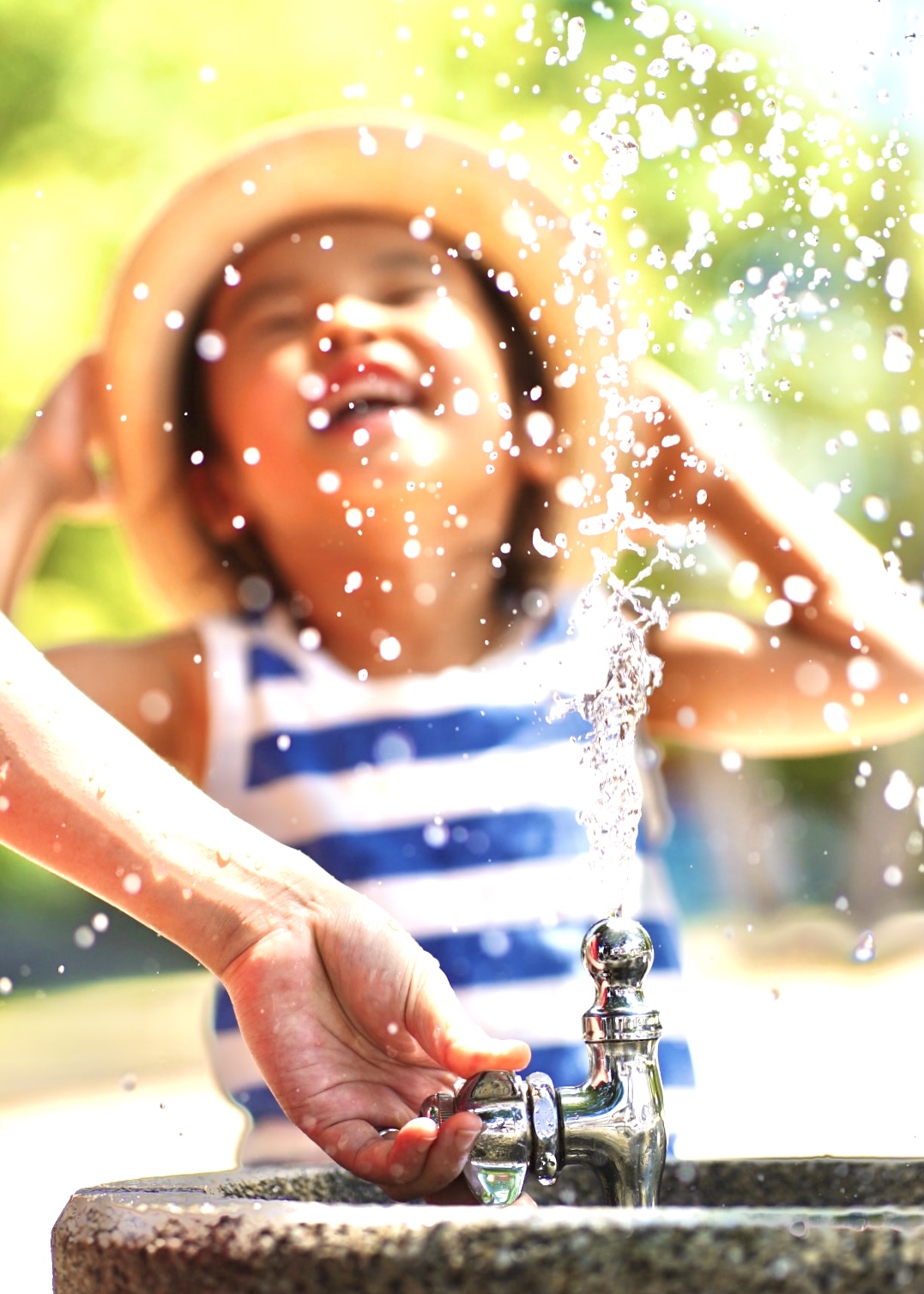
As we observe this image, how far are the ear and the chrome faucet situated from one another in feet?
3.06

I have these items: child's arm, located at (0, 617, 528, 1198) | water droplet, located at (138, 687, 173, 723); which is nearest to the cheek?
water droplet, located at (138, 687, 173, 723)

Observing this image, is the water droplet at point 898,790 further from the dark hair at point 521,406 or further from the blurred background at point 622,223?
the dark hair at point 521,406

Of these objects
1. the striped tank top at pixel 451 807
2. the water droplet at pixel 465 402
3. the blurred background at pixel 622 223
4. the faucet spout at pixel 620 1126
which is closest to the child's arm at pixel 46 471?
the striped tank top at pixel 451 807

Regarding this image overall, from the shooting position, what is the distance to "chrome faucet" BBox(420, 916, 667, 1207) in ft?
1.73

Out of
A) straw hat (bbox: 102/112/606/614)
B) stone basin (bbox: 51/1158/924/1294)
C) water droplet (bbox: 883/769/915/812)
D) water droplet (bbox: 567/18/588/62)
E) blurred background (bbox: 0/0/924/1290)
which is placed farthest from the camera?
water droplet (bbox: 883/769/915/812)

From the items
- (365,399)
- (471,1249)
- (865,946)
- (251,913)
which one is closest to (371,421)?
(365,399)

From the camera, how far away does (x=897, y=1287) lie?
0.36 m

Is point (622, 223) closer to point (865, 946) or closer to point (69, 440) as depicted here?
point (69, 440)

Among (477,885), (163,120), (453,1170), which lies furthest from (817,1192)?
(163,120)

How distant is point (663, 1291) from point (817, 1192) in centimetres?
25

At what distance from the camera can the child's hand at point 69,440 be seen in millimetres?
1468

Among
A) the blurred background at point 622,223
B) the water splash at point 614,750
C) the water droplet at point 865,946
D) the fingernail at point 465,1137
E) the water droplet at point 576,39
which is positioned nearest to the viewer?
the fingernail at point 465,1137

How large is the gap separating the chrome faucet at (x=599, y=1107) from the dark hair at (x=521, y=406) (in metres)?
0.79

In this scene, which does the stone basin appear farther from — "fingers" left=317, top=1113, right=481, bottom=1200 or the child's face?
the child's face
